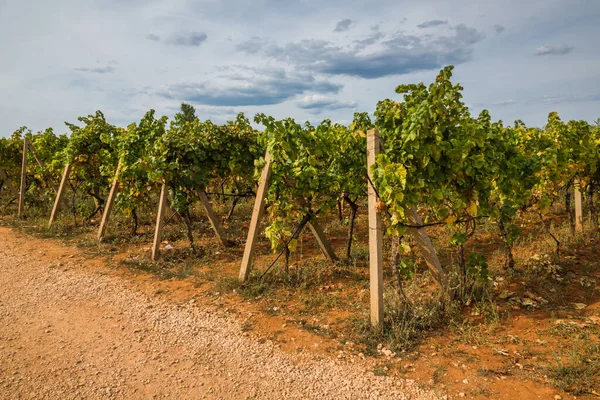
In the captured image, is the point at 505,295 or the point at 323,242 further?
the point at 323,242

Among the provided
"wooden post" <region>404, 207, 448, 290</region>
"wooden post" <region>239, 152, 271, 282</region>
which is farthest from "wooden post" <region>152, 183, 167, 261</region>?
"wooden post" <region>404, 207, 448, 290</region>

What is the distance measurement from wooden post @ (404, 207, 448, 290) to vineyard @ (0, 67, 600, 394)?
0.05 feet

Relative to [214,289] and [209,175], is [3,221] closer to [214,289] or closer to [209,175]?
[209,175]

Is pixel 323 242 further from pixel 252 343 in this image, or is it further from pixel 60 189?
pixel 60 189

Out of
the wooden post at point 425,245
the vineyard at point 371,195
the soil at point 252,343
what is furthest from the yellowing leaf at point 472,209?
the soil at point 252,343

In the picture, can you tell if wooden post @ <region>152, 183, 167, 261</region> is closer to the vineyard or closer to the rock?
the vineyard

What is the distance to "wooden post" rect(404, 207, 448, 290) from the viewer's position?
4.03 m

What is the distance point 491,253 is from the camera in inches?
244

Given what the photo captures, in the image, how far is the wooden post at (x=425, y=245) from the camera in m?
4.03

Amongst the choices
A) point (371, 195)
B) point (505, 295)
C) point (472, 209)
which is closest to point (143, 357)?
point (371, 195)

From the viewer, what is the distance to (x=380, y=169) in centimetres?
367

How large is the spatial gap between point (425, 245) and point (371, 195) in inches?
32.2

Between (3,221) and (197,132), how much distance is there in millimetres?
6461

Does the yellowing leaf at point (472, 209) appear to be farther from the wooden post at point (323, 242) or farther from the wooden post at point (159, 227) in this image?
the wooden post at point (159, 227)
